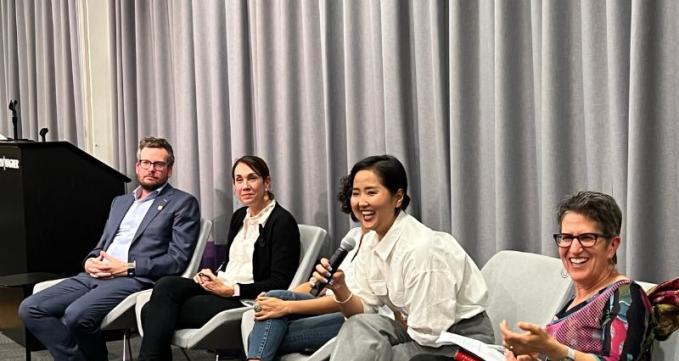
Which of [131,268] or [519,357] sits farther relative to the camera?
[131,268]

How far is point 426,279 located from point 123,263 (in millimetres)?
2339

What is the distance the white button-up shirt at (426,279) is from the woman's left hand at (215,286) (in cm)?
106

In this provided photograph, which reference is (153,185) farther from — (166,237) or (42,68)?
(42,68)

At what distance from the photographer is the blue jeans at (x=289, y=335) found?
345 cm

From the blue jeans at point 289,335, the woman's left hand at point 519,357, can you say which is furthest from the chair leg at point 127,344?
the woman's left hand at point 519,357

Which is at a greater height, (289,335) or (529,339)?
(529,339)

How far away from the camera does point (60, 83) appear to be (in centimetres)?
744

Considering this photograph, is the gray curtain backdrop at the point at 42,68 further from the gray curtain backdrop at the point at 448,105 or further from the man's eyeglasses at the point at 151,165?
the man's eyeglasses at the point at 151,165

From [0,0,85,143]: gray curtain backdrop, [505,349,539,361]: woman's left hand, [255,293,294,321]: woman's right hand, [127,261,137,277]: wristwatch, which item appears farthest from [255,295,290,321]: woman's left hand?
[0,0,85,143]: gray curtain backdrop

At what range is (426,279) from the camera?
9.62ft

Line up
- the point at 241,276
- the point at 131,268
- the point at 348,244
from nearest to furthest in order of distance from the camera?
the point at 348,244, the point at 241,276, the point at 131,268

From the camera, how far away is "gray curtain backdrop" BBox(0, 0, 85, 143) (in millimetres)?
7145

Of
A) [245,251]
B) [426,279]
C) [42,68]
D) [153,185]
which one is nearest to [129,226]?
[153,185]

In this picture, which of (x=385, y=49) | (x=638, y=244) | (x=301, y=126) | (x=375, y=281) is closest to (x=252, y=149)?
(x=301, y=126)
